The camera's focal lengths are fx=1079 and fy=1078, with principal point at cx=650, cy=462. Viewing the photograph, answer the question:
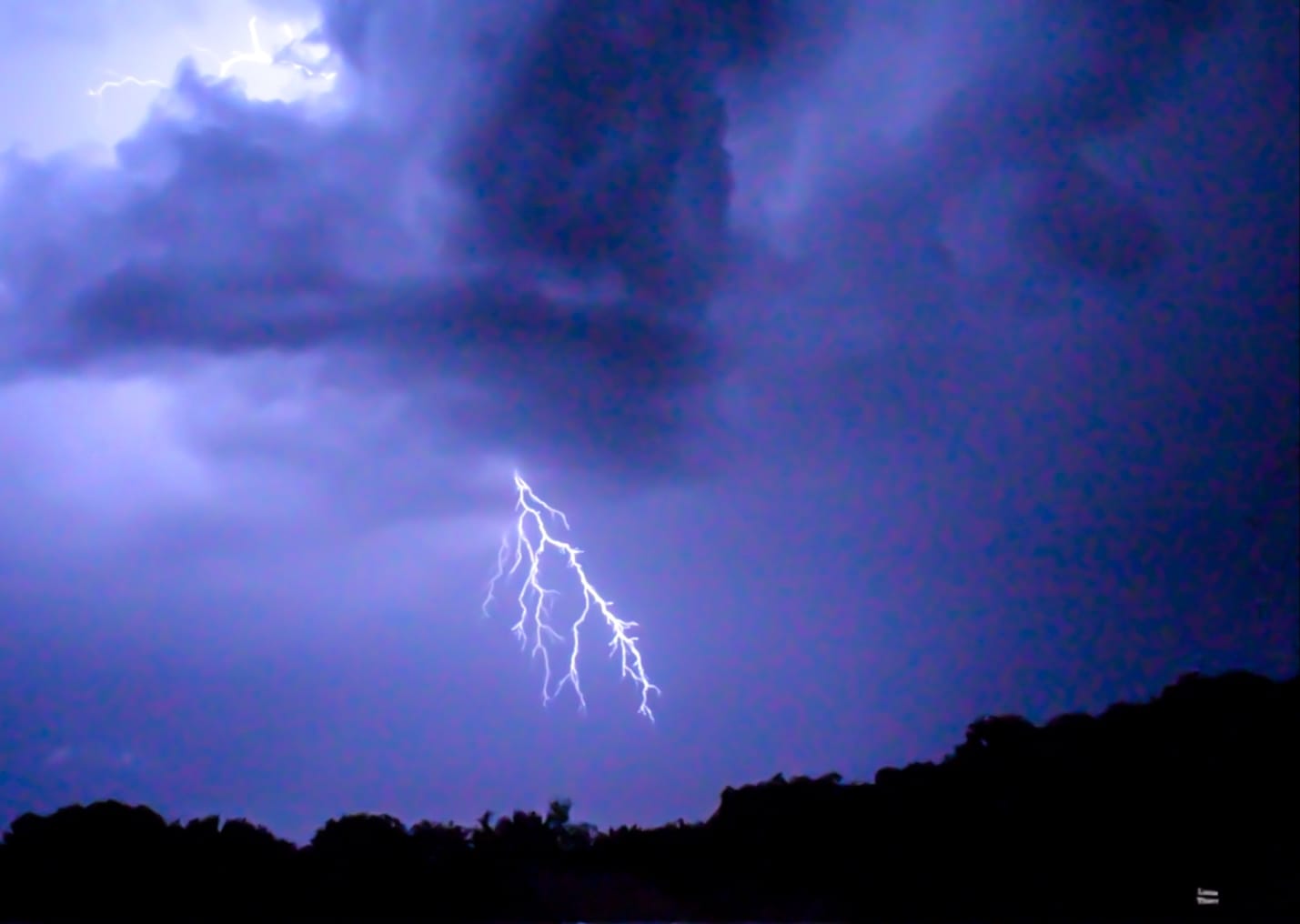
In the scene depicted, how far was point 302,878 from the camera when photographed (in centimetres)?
4369

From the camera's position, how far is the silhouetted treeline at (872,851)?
30.8 meters

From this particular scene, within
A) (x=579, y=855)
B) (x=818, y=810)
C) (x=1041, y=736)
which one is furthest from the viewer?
(x=579, y=855)

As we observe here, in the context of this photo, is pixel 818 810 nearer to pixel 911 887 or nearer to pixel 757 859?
pixel 757 859

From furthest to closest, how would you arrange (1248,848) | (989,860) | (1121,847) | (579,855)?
(579,855) < (989,860) < (1121,847) < (1248,848)

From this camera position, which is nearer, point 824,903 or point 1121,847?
point 1121,847

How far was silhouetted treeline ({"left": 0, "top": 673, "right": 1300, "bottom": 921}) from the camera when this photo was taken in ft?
101

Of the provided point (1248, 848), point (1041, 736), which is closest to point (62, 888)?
point (1041, 736)

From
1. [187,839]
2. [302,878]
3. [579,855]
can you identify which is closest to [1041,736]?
[579,855]

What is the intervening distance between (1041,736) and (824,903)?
9882 millimetres

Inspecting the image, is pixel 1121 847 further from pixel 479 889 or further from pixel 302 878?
pixel 302 878

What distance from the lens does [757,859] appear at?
42.6 meters

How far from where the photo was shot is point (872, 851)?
39.3 m

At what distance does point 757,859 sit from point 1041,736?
39.5ft

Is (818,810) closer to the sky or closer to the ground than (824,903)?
closer to the sky
